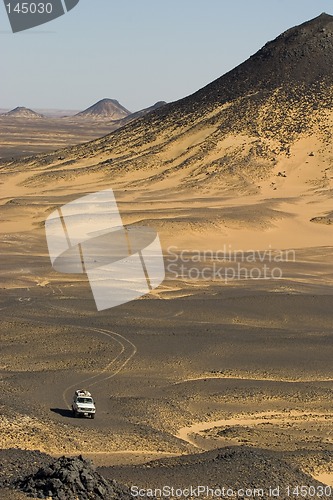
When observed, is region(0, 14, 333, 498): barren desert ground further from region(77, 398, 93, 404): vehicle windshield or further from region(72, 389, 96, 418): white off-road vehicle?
region(77, 398, 93, 404): vehicle windshield

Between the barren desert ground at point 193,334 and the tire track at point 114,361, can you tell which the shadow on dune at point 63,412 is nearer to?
the barren desert ground at point 193,334

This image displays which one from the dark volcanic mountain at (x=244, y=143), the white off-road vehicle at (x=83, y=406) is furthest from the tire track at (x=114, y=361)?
the dark volcanic mountain at (x=244, y=143)

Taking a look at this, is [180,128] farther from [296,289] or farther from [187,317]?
[187,317]

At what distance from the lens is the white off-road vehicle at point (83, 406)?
2064 cm

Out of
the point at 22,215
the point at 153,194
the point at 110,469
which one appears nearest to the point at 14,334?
the point at 110,469

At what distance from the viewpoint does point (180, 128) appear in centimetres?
8894

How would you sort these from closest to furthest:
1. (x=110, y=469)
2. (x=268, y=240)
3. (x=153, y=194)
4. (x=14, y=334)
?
1. (x=110, y=469)
2. (x=14, y=334)
3. (x=268, y=240)
4. (x=153, y=194)

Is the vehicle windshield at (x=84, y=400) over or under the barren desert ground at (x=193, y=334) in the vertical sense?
over

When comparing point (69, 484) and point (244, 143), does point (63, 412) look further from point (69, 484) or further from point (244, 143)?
point (244, 143)

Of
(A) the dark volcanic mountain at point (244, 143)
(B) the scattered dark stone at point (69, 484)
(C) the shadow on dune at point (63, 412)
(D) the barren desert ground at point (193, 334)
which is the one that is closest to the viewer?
(B) the scattered dark stone at point (69, 484)

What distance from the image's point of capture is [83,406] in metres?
20.7

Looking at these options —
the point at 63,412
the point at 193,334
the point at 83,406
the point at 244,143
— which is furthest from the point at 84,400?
the point at 244,143

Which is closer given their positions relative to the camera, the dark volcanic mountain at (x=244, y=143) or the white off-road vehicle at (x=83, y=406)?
the white off-road vehicle at (x=83, y=406)

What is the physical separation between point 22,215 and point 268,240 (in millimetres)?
17141
